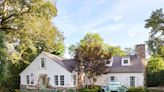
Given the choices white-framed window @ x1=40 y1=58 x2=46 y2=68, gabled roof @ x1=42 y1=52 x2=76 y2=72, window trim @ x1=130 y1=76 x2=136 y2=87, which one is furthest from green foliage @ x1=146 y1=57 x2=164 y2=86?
white-framed window @ x1=40 y1=58 x2=46 y2=68

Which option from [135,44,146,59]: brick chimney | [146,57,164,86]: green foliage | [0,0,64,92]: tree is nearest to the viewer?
[0,0,64,92]: tree

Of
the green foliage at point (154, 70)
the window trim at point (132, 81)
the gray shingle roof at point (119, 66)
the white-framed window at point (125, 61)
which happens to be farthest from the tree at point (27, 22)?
the green foliage at point (154, 70)

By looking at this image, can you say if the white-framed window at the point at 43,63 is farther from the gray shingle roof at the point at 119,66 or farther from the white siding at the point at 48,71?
the gray shingle roof at the point at 119,66

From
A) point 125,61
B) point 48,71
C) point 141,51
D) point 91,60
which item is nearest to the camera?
point 91,60

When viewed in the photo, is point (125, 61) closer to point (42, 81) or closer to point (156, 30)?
point (156, 30)

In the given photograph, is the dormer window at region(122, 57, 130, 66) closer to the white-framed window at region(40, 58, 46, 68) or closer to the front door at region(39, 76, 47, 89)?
the white-framed window at region(40, 58, 46, 68)

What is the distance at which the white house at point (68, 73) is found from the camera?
35062mm

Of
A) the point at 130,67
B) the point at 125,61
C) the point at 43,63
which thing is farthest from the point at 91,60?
the point at 43,63

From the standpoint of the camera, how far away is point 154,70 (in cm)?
3947

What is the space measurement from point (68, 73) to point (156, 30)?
1283 centimetres

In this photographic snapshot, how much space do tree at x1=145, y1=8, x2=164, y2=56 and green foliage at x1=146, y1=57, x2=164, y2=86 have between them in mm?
2512

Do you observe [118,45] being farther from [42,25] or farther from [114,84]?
[42,25]

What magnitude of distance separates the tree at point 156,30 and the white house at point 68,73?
1.93 m

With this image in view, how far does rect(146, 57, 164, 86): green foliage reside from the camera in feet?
126
